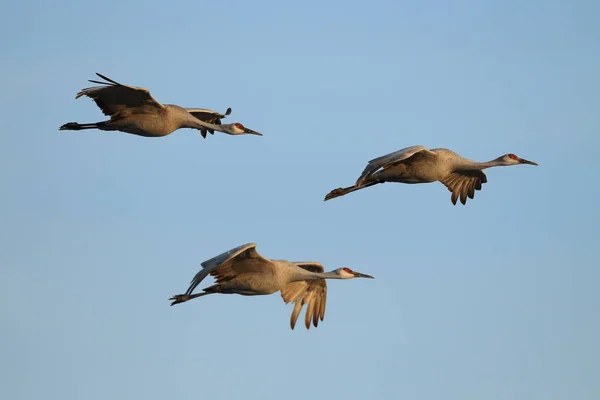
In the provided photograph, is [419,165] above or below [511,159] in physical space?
below

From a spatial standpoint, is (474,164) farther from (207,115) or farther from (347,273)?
(207,115)

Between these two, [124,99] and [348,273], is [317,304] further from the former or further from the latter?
[124,99]

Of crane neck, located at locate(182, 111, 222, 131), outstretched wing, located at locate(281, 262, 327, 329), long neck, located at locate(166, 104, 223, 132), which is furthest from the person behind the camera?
crane neck, located at locate(182, 111, 222, 131)

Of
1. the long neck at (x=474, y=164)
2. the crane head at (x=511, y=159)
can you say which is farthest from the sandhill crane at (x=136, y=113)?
the crane head at (x=511, y=159)

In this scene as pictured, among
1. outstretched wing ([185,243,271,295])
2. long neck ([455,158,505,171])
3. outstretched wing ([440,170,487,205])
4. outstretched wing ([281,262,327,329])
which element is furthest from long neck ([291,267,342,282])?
outstretched wing ([440,170,487,205])

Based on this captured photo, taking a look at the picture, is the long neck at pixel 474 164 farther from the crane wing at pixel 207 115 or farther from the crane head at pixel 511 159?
the crane wing at pixel 207 115

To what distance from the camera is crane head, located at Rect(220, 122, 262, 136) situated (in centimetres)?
2519

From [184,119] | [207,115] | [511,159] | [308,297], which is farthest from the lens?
[207,115]

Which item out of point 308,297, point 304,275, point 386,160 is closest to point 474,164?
point 386,160

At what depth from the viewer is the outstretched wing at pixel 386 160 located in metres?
22.0

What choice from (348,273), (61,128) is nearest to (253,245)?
(348,273)

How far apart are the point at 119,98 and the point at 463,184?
6.56 m

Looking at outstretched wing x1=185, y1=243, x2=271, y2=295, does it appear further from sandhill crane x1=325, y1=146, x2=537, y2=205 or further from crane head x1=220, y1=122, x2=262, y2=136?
crane head x1=220, y1=122, x2=262, y2=136

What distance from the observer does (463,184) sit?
25.5m
